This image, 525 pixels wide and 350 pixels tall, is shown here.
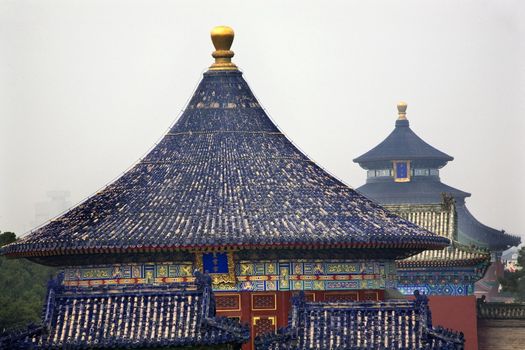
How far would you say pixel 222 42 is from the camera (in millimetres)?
50344

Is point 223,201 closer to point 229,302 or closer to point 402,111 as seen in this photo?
point 229,302

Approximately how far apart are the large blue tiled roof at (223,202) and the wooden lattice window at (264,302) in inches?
68.0

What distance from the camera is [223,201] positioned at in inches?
1873

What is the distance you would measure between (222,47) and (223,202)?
5.34 m

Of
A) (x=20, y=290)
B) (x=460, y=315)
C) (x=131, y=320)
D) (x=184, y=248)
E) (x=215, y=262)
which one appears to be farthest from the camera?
(x=20, y=290)

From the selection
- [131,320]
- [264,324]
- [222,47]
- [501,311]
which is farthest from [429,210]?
[131,320]

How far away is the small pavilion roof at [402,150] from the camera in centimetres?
10069

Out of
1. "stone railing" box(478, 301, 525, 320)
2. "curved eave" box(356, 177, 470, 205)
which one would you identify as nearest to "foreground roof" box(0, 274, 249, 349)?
"stone railing" box(478, 301, 525, 320)

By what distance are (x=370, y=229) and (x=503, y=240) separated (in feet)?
146

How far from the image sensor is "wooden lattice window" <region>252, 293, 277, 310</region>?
46.3 m

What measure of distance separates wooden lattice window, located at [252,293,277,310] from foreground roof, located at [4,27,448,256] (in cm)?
171

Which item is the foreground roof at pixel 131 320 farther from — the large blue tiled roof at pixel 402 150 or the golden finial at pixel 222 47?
the large blue tiled roof at pixel 402 150

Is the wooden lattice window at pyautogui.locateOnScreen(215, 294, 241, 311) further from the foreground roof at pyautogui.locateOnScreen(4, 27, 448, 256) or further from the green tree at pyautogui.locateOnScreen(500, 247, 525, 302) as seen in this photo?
the green tree at pyautogui.locateOnScreen(500, 247, 525, 302)

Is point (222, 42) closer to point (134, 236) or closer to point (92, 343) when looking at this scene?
point (134, 236)
